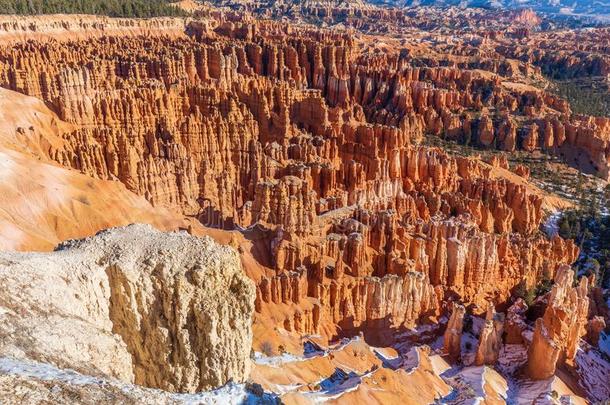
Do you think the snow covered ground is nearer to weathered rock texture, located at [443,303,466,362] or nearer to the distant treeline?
weathered rock texture, located at [443,303,466,362]

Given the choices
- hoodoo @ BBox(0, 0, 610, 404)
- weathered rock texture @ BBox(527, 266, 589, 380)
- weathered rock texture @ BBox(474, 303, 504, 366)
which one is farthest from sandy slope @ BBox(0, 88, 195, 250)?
weathered rock texture @ BBox(527, 266, 589, 380)

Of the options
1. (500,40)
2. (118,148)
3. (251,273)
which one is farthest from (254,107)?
(500,40)

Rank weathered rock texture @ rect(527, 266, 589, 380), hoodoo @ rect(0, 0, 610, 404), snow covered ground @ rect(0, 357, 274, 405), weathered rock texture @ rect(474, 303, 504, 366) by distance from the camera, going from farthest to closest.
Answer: weathered rock texture @ rect(474, 303, 504, 366)
weathered rock texture @ rect(527, 266, 589, 380)
hoodoo @ rect(0, 0, 610, 404)
snow covered ground @ rect(0, 357, 274, 405)

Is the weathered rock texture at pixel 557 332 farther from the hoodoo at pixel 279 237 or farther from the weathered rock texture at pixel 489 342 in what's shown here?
the weathered rock texture at pixel 489 342

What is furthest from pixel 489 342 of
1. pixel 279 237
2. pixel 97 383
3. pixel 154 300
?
pixel 97 383

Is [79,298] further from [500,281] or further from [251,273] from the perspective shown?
[500,281]

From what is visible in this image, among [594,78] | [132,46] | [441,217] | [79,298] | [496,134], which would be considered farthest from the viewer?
[594,78]
